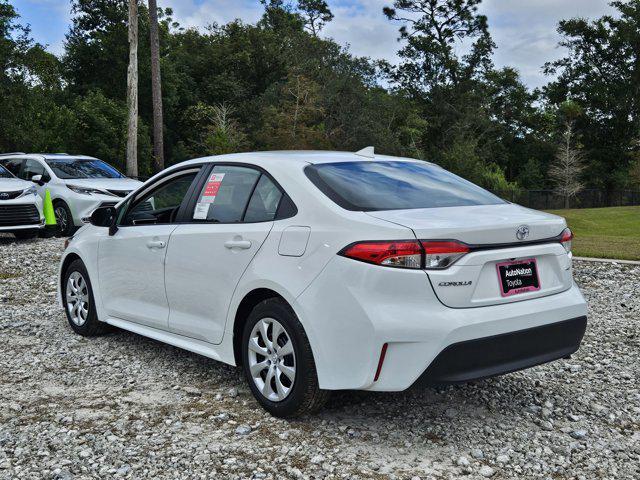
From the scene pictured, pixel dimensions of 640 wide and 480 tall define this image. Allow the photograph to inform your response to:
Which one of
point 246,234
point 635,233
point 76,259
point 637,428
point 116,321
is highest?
point 246,234

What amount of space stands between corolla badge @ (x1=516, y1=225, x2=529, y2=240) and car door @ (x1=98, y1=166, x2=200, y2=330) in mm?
2378

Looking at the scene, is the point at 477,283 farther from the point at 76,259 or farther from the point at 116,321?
the point at 76,259

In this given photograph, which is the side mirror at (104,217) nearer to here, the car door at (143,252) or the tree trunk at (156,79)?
the car door at (143,252)

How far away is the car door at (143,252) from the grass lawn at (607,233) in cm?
842

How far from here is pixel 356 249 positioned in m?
3.69

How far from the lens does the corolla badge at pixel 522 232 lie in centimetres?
390

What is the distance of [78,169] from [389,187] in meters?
11.9

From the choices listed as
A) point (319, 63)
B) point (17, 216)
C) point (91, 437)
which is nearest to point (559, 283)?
point (91, 437)

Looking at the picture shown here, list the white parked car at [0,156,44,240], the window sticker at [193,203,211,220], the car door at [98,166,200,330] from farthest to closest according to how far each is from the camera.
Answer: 1. the white parked car at [0,156,44,240]
2. the car door at [98,166,200,330]
3. the window sticker at [193,203,211,220]

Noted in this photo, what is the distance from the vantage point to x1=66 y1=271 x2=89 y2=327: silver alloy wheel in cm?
622

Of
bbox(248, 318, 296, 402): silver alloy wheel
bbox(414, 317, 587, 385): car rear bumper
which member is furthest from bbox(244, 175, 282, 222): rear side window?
bbox(414, 317, 587, 385): car rear bumper

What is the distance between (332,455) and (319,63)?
48.4m

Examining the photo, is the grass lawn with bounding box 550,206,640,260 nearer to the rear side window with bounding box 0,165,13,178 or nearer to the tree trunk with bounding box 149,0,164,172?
the rear side window with bounding box 0,165,13,178

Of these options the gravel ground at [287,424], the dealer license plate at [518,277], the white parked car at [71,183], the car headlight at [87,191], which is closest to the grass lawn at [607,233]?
the gravel ground at [287,424]
